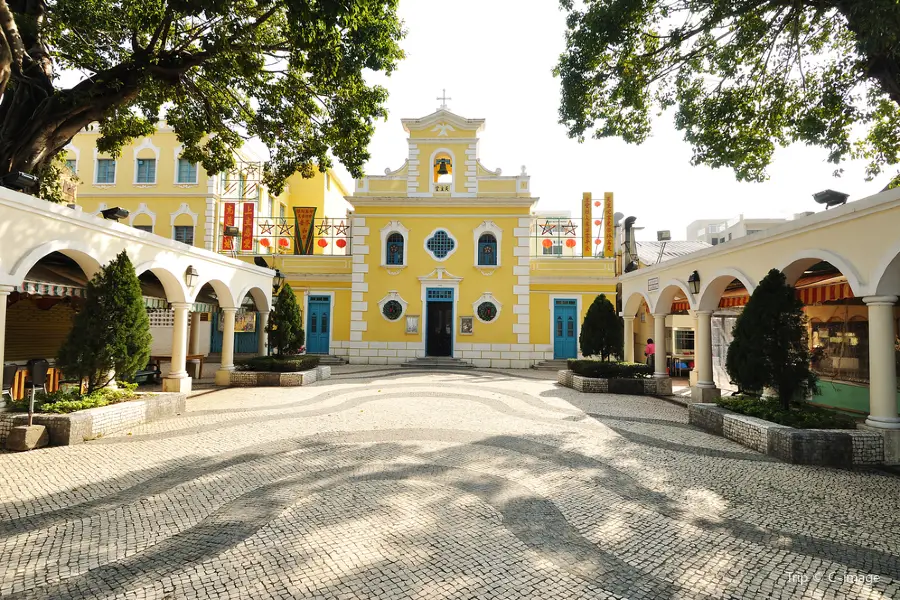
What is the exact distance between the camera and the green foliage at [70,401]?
6.95m

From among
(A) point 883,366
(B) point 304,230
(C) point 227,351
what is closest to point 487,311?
(B) point 304,230

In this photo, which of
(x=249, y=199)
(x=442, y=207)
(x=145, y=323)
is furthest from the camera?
(x=249, y=199)

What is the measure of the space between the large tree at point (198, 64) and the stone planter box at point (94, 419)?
527cm

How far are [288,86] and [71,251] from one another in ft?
19.2

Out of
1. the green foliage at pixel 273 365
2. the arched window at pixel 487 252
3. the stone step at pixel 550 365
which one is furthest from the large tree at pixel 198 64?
the stone step at pixel 550 365

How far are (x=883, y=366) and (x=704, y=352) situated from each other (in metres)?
4.43

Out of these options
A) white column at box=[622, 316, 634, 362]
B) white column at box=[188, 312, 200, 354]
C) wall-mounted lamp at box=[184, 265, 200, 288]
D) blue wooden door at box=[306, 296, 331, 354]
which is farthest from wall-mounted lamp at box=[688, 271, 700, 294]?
white column at box=[188, 312, 200, 354]

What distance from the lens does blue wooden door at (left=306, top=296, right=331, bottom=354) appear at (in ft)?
66.6

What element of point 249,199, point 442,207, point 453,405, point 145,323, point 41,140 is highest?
point 249,199

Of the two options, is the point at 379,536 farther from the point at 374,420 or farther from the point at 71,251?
the point at 71,251

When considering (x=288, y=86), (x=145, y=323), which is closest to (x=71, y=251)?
(x=145, y=323)

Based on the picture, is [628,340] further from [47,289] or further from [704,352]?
[47,289]

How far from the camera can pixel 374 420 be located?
28.1ft

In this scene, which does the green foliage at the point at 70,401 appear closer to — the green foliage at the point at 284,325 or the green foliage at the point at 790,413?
the green foliage at the point at 284,325
